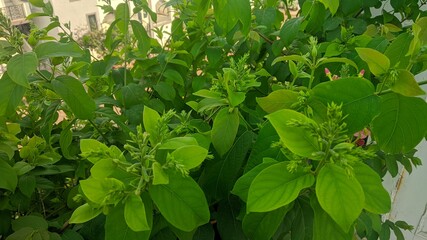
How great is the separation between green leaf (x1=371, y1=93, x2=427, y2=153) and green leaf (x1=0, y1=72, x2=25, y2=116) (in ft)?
1.13

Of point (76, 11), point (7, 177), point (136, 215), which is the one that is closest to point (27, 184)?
point (7, 177)

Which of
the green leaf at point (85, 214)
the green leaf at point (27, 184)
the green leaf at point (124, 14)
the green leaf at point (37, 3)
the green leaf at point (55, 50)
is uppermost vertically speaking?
the green leaf at point (37, 3)

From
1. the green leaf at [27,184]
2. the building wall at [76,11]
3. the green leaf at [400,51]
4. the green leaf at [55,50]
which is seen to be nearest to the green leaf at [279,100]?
the green leaf at [400,51]

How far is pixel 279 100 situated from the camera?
12.7 inches

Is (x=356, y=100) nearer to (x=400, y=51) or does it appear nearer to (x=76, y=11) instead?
(x=400, y=51)

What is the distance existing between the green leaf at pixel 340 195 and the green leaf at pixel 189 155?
10cm

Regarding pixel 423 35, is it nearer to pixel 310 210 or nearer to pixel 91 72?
pixel 310 210

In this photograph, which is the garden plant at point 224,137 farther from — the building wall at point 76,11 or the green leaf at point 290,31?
the building wall at point 76,11

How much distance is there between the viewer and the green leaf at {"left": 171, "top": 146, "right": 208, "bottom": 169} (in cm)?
28

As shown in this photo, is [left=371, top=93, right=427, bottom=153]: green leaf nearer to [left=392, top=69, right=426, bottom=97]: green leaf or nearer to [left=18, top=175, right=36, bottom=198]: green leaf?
[left=392, top=69, right=426, bottom=97]: green leaf

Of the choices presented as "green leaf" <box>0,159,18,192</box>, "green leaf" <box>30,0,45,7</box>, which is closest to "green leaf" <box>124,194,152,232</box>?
"green leaf" <box>0,159,18,192</box>

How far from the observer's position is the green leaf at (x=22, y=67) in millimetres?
328

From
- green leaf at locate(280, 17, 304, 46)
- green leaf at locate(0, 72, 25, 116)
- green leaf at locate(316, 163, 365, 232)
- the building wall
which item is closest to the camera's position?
green leaf at locate(316, 163, 365, 232)

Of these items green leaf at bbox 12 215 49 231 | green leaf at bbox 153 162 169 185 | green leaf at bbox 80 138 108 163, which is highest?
green leaf at bbox 80 138 108 163
